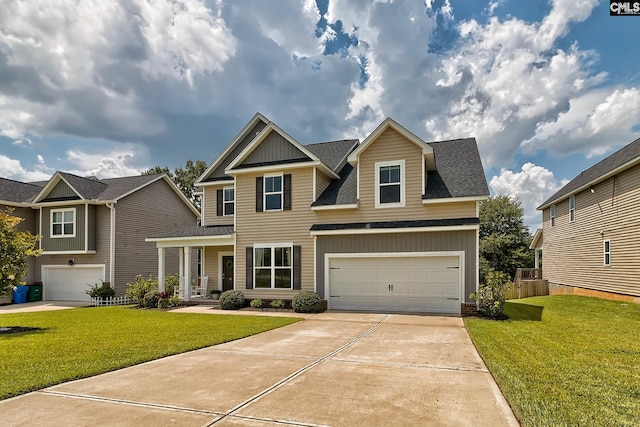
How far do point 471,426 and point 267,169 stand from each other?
13.3 meters

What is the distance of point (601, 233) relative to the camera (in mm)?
18250

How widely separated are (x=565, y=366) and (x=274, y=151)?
13.0 m

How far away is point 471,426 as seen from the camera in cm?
417

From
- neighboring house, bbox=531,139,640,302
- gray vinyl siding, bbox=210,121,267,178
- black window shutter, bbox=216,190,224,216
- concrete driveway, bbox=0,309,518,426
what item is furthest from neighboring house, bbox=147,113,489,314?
neighboring house, bbox=531,139,640,302

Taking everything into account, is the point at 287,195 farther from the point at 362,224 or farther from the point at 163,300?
the point at 163,300

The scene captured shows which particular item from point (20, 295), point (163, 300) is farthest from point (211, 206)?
point (20, 295)

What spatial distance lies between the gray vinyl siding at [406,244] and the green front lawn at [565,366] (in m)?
2.14

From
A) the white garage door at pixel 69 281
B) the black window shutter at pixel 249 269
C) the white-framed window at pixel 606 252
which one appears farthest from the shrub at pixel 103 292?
the white-framed window at pixel 606 252

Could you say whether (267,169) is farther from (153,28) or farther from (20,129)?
(20,129)

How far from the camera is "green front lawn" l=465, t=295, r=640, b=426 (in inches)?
177

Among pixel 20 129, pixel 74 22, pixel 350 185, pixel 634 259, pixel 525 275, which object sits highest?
pixel 74 22

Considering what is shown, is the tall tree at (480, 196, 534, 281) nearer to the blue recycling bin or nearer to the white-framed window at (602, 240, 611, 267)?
the white-framed window at (602, 240, 611, 267)

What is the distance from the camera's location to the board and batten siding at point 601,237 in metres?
15.6

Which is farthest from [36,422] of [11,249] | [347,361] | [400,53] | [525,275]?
[525,275]
